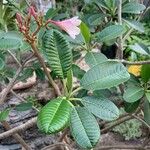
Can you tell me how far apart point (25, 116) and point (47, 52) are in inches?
69.2

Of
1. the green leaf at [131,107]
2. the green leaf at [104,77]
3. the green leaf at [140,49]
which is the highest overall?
the green leaf at [104,77]

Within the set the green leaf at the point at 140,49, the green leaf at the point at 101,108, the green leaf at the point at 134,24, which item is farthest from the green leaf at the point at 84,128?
the green leaf at the point at 134,24

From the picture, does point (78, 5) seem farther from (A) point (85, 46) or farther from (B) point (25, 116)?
(A) point (85, 46)

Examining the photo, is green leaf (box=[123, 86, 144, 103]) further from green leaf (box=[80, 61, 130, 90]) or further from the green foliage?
the green foliage

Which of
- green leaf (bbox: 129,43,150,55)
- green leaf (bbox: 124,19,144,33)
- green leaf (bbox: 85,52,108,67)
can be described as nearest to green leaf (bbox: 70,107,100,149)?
green leaf (bbox: 85,52,108,67)

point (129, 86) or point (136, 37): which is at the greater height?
point (129, 86)

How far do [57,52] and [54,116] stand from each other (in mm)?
164

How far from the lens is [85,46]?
1.15 metres

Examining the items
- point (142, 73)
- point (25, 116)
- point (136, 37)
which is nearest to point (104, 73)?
point (142, 73)

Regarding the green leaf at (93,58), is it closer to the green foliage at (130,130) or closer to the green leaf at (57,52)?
the green leaf at (57,52)

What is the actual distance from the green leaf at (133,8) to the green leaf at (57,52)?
60cm

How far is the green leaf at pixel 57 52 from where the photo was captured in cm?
84

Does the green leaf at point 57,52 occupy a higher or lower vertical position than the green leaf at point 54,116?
Answer: higher

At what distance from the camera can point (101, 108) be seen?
33.8 inches
